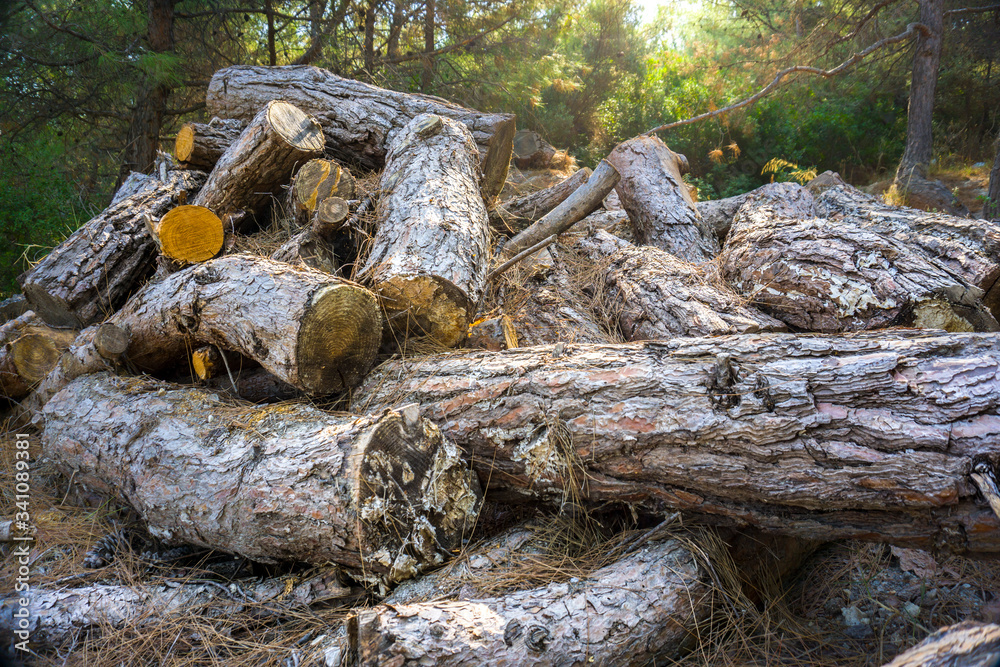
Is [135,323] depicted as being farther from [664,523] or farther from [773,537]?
[773,537]

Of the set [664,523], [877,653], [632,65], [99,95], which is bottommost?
[877,653]

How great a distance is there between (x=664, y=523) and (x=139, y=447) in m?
2.32

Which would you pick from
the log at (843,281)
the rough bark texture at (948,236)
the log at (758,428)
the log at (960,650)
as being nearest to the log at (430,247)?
the log at (758,428)

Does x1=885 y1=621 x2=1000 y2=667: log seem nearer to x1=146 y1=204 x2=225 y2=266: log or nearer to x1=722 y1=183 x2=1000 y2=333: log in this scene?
x1=722 y1=183 x2=1000 y2=333: log

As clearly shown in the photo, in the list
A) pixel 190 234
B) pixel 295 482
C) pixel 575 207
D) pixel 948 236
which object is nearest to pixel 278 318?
pixel 295 482

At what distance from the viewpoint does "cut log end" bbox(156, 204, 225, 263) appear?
10.5 ft

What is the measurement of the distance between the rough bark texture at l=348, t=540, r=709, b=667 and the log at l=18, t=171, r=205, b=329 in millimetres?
3235

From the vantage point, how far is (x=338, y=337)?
2.46 metres

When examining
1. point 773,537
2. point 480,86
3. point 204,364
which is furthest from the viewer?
point 480,86

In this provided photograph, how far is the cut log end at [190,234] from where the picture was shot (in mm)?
3195

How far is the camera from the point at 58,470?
3.12 meters

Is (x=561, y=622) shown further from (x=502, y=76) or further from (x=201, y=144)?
(x=502, y=76)

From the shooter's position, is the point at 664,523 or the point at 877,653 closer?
the point at 877,653

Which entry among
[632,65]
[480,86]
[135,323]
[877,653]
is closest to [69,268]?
[135,323]
